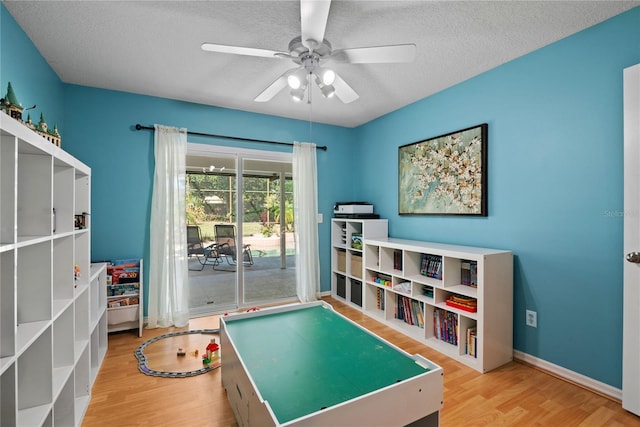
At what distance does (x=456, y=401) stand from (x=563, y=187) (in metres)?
1.65

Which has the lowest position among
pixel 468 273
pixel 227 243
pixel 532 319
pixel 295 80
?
pixel 532 319

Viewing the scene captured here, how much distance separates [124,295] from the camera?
2.88 m

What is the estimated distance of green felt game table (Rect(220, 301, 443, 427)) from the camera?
3.83ft

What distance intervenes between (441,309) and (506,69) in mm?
2110

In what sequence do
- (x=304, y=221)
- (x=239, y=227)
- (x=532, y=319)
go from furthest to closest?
(x=304, y=221) < (x=239, y=227) < (x=532, y=319)

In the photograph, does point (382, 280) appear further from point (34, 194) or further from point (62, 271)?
point (34, 194)

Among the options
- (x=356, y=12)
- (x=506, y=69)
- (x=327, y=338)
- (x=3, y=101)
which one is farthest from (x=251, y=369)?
(x=506, y=69)

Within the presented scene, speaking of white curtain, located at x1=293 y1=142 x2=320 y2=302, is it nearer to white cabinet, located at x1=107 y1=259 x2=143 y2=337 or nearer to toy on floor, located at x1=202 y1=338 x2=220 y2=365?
toy on floor, located at x1=202 y1=338 x2=220 y2=365

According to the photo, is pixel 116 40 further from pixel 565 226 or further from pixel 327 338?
pixel 565 226

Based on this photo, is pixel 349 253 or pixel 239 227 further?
pixel 349 253

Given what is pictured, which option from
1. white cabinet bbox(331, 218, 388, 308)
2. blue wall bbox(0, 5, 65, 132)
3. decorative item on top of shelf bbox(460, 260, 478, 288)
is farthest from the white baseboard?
blue wall bbox(0, 5, 65, 132)

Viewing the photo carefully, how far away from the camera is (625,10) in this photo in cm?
185

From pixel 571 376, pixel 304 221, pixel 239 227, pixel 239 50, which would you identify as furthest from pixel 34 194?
pixel 571 376

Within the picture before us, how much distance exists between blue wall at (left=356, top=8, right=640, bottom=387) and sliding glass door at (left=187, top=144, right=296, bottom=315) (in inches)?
87.8
